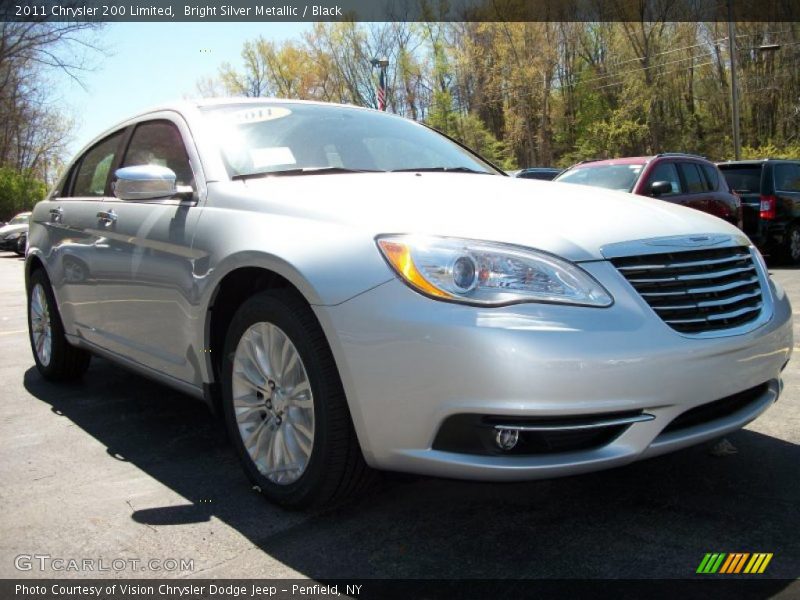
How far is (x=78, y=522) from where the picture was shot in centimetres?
269

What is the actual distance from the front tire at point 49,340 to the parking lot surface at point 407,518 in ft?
3.93

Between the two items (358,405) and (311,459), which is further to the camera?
(311,459)

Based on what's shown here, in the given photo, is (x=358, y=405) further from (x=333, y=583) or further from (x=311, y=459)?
(x=333, y=583)

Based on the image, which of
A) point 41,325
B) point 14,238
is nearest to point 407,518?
point 41,325

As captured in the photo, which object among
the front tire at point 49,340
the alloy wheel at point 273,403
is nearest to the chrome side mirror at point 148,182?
the alloy wheel at point 273,403

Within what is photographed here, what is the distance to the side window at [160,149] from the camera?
341 centimetres

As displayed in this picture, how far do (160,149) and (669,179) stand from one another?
7273mm

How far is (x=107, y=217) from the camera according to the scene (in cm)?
380

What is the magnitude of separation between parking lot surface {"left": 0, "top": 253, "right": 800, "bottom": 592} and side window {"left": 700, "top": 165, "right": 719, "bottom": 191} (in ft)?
23.3

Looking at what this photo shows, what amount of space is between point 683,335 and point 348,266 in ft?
3.43

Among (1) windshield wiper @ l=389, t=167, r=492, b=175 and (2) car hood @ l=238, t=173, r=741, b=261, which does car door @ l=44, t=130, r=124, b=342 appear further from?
(1) windshield wiper @ l=389, t=167, r=492, b=175

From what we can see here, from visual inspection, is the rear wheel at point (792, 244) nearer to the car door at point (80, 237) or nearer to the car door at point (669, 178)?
the car door at point (669, 178)

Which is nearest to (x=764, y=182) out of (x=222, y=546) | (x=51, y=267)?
(x=51, y=267)

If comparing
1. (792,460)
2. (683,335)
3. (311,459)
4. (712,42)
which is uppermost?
(712,42)
